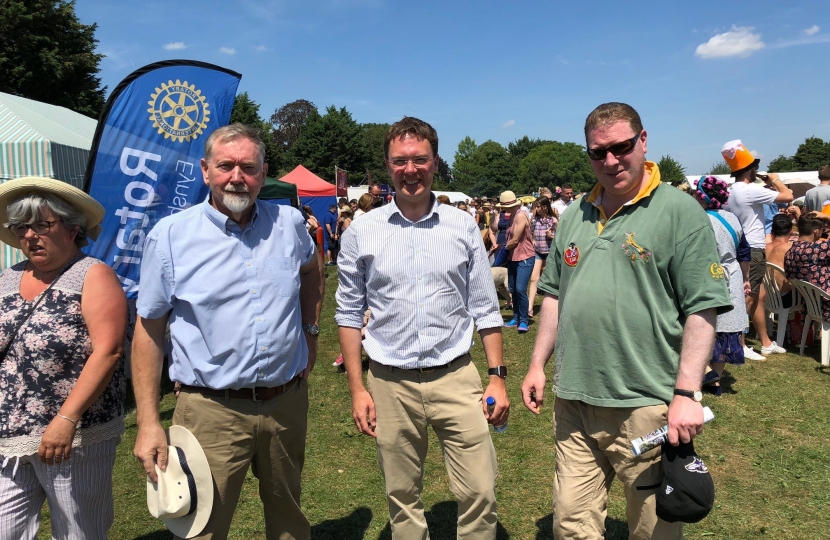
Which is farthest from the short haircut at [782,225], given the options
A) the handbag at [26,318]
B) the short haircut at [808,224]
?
the handbag at [26,318]

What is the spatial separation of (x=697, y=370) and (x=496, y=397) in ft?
3.00

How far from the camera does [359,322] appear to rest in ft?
9.20

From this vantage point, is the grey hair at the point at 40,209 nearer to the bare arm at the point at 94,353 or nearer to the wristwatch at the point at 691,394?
the bare arm at the point at 94,353

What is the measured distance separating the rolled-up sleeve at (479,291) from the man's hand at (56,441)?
71.7 inches

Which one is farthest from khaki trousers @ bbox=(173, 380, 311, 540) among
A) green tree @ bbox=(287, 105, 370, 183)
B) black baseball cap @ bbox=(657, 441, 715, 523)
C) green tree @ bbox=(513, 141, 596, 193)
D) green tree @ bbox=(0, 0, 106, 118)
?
green tree @ bbox=(513, 141, 596, 193)

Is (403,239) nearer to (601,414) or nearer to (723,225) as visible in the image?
(601,414)

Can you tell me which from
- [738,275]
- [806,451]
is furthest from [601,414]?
[738,275]

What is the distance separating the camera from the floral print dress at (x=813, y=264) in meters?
6.78

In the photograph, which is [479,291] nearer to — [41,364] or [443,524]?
[443,524]

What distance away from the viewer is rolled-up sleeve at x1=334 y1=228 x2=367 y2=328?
275 centimetres

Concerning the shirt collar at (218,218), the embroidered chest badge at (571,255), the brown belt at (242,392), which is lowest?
the brown belt at (242,392)

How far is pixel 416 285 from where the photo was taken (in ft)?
8.59

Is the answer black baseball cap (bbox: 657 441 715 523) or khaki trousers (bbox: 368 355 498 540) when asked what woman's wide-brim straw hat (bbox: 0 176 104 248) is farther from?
black baseball cap (bbox: 657 441 715 523)

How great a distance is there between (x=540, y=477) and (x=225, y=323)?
2.81 metres
